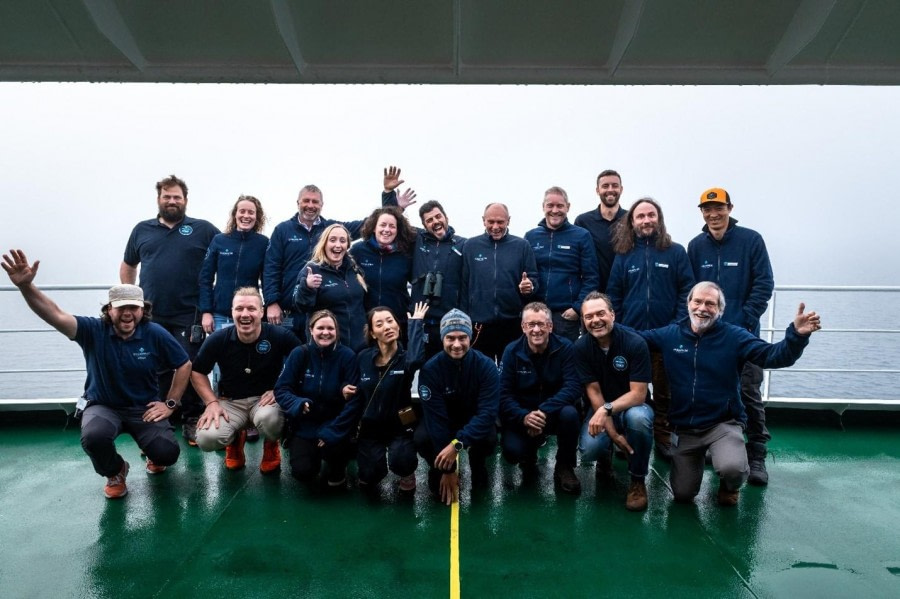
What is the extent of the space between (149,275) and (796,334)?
4661mm

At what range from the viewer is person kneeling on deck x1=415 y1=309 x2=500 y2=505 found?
12.1 ft

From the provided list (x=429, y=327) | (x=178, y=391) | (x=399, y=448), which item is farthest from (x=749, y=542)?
(x=178, y=391)

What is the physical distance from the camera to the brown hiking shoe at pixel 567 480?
381 cm

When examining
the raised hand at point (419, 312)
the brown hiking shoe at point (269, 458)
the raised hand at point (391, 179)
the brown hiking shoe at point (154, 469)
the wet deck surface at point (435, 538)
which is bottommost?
the wet deck surface at point (435, 538)

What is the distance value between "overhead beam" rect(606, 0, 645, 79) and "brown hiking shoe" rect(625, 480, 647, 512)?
8.16 ft

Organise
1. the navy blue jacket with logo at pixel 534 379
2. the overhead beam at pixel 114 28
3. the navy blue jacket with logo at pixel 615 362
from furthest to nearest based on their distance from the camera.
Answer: the navy blue jacket with logo at pixel 534 379, the navy blue jacket with logo at pixel 615 362, the overhead beam at pixel 114 28

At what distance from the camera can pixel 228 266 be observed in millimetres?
4633

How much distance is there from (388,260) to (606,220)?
1.78 m

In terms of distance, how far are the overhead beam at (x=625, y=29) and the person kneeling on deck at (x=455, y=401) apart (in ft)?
5.91

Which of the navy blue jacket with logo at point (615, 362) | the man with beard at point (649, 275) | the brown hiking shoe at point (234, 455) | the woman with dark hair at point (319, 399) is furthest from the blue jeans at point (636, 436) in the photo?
the brown hiking shoe at point (234, 455)

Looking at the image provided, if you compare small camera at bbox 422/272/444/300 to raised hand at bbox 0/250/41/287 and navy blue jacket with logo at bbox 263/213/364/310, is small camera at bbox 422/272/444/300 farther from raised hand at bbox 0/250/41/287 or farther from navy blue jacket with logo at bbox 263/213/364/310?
raised hand at bbox 0/250/41/287

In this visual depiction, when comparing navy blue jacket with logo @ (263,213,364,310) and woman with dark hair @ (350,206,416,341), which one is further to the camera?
navy blue jacket with logo @ (263,213,364,310)

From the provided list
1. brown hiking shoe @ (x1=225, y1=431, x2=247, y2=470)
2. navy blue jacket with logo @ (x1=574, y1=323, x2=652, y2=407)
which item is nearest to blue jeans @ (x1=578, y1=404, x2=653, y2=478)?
navy blue jacket with logo @ (x1=574, y1=323, x2=652, y2=407)

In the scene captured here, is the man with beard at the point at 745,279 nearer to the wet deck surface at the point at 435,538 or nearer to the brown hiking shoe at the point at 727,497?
the wet deck surface at the point at 435,538
